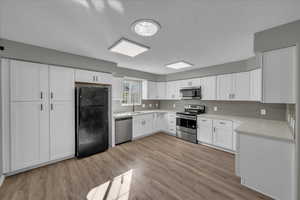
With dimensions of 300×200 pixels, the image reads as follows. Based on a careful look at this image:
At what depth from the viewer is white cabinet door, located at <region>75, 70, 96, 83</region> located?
2.87m

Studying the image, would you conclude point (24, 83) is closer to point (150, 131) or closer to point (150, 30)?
point (150, 30)

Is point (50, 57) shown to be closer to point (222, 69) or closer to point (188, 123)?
point (188, 123)

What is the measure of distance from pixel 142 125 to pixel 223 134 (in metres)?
2.51

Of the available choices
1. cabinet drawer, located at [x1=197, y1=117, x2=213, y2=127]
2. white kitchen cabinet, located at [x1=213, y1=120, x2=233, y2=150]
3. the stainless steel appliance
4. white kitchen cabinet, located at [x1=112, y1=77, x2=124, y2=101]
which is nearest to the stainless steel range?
cabinet drawer, located at [x1=197, y1=117, x2=213, y2=127]

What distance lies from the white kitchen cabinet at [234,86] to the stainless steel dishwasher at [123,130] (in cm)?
295

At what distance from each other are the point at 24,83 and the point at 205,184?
3.71 metres

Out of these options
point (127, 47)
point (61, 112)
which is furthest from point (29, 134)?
point (127, 47)

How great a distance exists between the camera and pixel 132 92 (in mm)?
4848

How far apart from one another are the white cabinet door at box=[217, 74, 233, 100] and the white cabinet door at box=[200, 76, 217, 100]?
113 mm

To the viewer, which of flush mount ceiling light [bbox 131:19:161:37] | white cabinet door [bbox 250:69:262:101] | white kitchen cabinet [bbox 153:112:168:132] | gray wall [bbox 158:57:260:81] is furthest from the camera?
white kitchen cabinet [bbox 153:112:168:132]

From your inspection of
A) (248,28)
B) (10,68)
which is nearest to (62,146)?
(10,68)

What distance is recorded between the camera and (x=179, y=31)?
1.86m

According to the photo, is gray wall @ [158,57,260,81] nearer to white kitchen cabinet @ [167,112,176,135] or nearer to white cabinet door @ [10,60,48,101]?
white kitchen cabinet @ [167,112,176,135]

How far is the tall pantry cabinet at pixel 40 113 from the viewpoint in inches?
85.8
